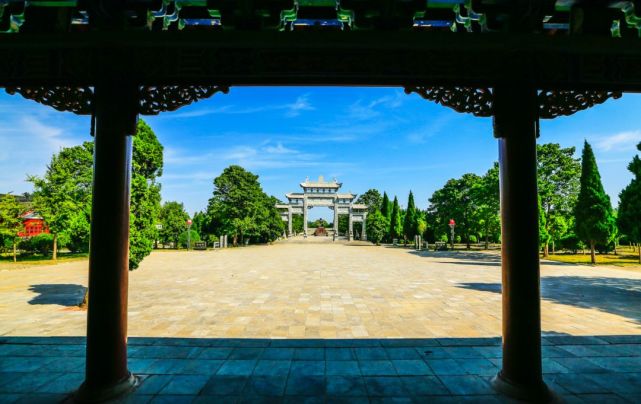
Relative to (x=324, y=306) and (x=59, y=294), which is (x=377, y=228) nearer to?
(x=324, y=306)

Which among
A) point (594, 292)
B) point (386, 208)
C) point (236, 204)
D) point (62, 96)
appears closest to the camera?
point (62, 96)

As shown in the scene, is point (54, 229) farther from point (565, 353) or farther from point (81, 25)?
point (565, 353)

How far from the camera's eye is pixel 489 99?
156 inches

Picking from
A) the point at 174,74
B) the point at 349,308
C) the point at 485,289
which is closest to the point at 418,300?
the point at 349,308

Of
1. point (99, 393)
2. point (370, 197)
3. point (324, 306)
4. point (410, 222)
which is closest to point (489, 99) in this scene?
point (99, 393)

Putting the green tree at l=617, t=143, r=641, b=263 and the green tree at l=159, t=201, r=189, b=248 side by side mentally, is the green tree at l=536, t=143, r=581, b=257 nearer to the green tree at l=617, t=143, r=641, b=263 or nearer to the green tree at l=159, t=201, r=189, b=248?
the green tree at l=617, t=143, r=641, b=263

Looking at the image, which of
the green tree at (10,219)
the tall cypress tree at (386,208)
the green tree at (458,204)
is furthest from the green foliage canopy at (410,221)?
the green tree at (10,219)

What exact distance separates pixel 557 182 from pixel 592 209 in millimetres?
3082

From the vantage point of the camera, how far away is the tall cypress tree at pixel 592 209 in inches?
859

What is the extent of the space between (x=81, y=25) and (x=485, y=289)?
12374 millimetres

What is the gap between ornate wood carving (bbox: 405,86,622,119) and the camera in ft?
12.9

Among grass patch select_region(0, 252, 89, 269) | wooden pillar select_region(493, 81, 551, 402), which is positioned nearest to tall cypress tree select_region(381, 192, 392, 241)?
grass patch select_region(0, 252, 89, 269)

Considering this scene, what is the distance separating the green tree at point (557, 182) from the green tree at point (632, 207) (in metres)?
4.34

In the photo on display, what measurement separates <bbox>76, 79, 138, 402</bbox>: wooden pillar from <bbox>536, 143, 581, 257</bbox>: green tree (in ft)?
87.2
